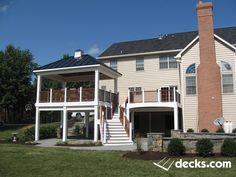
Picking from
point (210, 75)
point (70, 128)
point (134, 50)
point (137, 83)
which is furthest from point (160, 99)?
point (70, 128)

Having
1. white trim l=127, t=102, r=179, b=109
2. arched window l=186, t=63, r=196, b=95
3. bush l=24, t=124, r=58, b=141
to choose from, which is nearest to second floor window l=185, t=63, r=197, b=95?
arched window l=186, t=63, r=196, b=95

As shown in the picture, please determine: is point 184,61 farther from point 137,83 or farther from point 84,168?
point 84,168

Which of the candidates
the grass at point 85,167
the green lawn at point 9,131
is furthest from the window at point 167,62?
the grass at point 85,167

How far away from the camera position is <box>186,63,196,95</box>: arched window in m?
23.3

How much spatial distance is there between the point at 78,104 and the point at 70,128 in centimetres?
1184

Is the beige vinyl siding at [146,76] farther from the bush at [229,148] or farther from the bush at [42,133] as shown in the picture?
the bush at [229,148]

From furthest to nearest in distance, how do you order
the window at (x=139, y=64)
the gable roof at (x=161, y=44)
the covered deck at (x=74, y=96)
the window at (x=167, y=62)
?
the window at (x=139, y=64)
the gable roof at (x=161, y=44)
the window at (x=167, y=62)
the covered deck at (x=74, y=96)

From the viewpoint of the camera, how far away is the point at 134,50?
29.7 metres

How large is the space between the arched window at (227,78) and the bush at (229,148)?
9.64 meters

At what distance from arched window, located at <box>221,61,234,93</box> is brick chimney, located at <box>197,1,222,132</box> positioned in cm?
37

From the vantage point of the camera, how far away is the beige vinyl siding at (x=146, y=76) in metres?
27.4

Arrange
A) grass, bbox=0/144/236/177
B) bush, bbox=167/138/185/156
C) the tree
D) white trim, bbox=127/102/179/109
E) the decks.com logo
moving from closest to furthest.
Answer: grass, bbox=0/144/236/177 < the decks.com logo < bush, bbox=167/138/185/156 < white trim, bbox=127/102/179/109 < the tree

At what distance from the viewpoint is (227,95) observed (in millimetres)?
22062

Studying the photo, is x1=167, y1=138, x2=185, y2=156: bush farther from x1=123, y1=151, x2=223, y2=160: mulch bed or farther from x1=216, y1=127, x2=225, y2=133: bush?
x1=216, y1=127, x2=225, y2=133: bush
